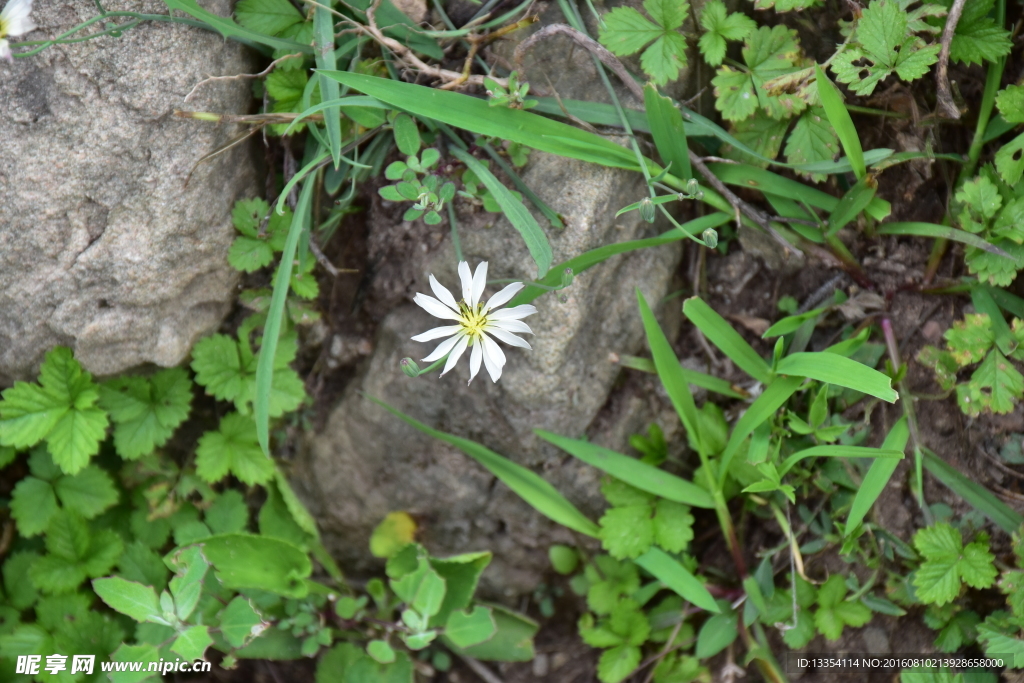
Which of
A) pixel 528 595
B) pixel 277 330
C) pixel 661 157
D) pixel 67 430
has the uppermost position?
pixel 661 157

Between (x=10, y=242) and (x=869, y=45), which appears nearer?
(x=869, y=45)

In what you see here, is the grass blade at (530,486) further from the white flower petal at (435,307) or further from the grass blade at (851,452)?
the grass blade at (851,452)

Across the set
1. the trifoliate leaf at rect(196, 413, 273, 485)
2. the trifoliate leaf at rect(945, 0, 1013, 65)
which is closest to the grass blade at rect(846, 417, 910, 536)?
the trifoliate leaf at rect(945, 0, 1013, 65)

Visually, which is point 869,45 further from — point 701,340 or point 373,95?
point 373,95

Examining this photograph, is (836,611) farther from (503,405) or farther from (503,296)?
(503,296)

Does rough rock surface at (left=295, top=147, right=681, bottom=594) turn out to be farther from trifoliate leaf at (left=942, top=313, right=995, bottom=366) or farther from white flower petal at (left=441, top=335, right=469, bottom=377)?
trifoliate leaf at (left=942, top=313, right=995, bottom=366)

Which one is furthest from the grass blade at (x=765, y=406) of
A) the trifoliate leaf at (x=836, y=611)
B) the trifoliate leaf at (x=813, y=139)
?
the trifoliate leaf at (x=813, y=139)

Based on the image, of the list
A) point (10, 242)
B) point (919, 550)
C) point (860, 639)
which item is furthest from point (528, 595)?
point (10, 242)
